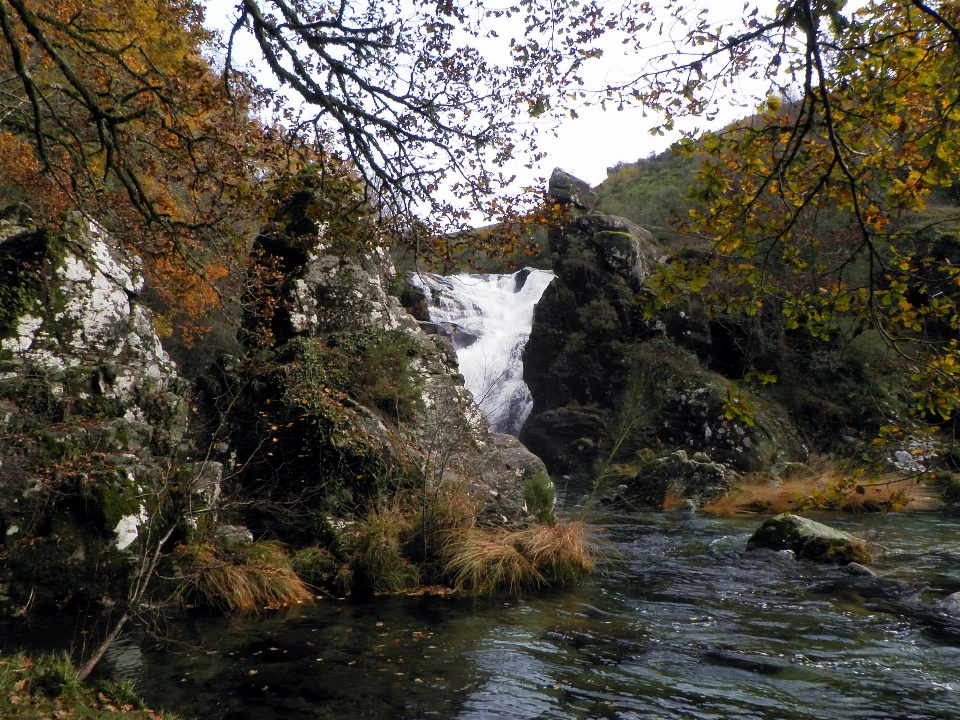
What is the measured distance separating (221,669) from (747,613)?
5624mm

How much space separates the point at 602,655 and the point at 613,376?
58.8 ft

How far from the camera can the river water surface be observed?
574cm

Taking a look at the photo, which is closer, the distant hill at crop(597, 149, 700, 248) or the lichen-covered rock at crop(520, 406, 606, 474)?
the lichen-covered rock at crop(520, 406, 606, 474)

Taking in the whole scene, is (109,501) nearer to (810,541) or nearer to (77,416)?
(77,416)

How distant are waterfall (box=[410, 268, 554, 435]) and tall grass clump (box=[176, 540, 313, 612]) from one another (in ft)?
50.7

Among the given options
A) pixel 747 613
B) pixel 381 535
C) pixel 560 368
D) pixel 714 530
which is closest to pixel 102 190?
pixel 381 535

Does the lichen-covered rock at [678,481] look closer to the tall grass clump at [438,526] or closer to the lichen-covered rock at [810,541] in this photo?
the lichen-covered rock at [810,541]

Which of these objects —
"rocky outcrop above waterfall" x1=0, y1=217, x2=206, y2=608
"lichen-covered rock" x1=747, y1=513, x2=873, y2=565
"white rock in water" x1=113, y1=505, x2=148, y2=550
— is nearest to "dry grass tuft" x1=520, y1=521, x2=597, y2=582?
"lichen-covered rock" x1=747, y1=513, x2=873, y2=565

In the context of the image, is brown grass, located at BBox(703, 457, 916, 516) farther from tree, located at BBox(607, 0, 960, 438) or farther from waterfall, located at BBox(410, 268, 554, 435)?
tree, located at BBox(607, 0, 960, 438)

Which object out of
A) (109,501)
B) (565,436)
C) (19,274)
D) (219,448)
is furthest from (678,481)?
(19,274)

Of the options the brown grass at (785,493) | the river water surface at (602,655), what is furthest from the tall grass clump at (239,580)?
the brown grass at (785,493)

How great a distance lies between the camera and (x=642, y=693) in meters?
6.04

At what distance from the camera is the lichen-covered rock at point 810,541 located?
10969 millimetres

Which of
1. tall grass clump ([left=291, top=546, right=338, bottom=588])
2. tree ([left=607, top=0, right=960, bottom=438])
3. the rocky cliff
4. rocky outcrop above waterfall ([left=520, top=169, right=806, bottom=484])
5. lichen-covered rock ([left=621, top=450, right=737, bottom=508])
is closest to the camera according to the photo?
tree ([left=607, top=0, right=960, bottom=438])
